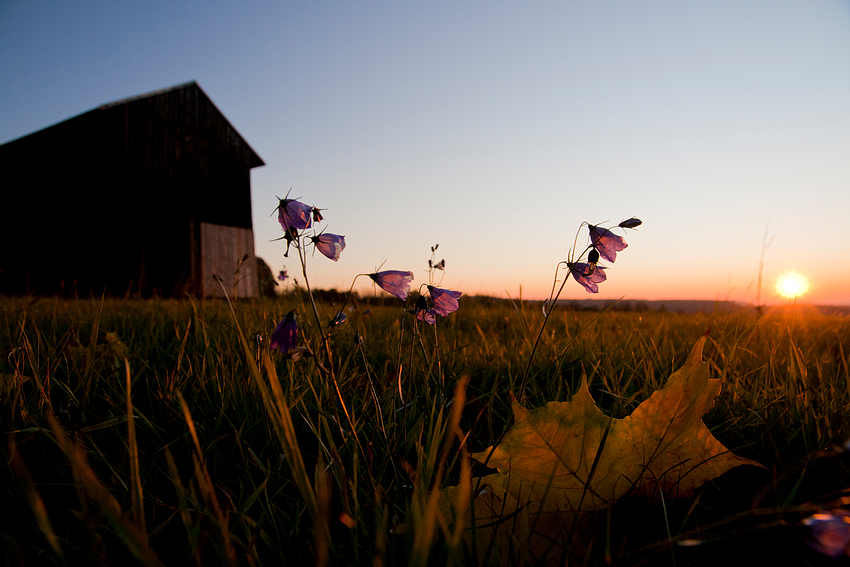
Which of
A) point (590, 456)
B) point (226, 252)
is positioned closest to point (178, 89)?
point (226, 252)

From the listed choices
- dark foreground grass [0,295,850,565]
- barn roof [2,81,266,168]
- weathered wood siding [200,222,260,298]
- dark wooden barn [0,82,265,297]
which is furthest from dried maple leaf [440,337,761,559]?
barn roof [2,81,266,168]

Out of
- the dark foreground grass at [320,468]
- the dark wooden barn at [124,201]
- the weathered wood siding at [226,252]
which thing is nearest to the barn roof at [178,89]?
the dark wooden barn at [124,201]

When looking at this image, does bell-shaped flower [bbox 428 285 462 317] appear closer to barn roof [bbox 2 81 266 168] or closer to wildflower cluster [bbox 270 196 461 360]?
wildflower cluster [bbox 270 196 461 360]

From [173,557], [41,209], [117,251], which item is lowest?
[173,557]

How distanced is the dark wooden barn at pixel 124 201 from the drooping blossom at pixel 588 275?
36.6 feet

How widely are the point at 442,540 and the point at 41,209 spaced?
53.1 ft

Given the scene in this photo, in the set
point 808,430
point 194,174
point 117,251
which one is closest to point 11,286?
point 117,251

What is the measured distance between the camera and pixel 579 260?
52.9 inches

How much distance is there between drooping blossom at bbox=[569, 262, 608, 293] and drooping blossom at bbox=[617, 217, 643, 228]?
143 millimetres

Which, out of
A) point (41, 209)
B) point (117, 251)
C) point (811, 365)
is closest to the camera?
point (811, 365)

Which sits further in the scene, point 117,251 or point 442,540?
point 117,251

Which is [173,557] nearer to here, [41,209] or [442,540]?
[442,540]

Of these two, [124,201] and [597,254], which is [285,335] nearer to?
[597,254]

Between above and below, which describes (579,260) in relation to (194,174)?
below
